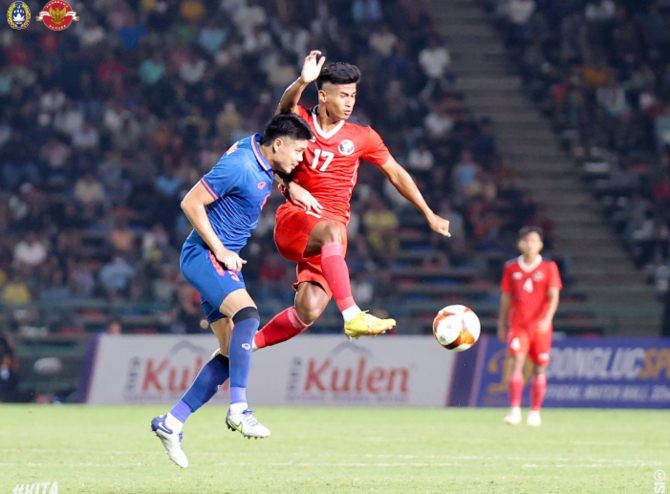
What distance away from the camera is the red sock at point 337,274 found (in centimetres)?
782

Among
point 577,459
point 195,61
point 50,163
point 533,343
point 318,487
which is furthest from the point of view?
Result: point 195,61

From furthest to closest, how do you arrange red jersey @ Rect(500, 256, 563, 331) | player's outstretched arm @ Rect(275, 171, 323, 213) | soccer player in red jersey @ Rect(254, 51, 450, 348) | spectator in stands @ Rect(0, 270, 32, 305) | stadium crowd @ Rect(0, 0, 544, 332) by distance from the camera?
stadium crowd @ Rect(0, 0, 544, 332), spectator in stands @ Rect(0, 270, 32, 305), red jersey @ Rect(500, 256, 563, 331), soccer player in red jersey @ Rect(254, 51, 450, 348), player's outstretched arm @ Rect(275, 171, 323, 213)

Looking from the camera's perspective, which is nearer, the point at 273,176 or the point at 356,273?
the point at 273,176

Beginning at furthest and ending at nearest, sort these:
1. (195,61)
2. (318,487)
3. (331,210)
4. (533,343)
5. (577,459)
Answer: (195,61)
(533,343)
(577,459)
(331,210)
(318,487)

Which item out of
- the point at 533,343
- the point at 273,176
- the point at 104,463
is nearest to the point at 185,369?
the point at 533,343

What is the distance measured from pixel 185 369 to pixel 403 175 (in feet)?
25.0

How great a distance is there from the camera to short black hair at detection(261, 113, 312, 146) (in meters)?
7.38

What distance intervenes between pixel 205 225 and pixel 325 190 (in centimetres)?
157

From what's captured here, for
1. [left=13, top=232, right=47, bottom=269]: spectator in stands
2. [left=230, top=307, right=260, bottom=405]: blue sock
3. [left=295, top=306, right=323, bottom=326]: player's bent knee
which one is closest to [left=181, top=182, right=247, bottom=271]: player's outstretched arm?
[left=230, top=307, right=260, bottom=405]: blue sock

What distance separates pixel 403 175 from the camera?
866 centimetres

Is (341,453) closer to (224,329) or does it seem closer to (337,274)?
(337,274)

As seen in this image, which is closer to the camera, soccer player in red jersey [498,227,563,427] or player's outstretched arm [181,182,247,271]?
player's outstretched arm [181,182,247,271]

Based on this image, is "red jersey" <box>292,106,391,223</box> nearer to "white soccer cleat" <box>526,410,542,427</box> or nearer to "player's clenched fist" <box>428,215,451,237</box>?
"player's clenched fist" <box>428,215,451,237</box>

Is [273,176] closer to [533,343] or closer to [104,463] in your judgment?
[104,463]
